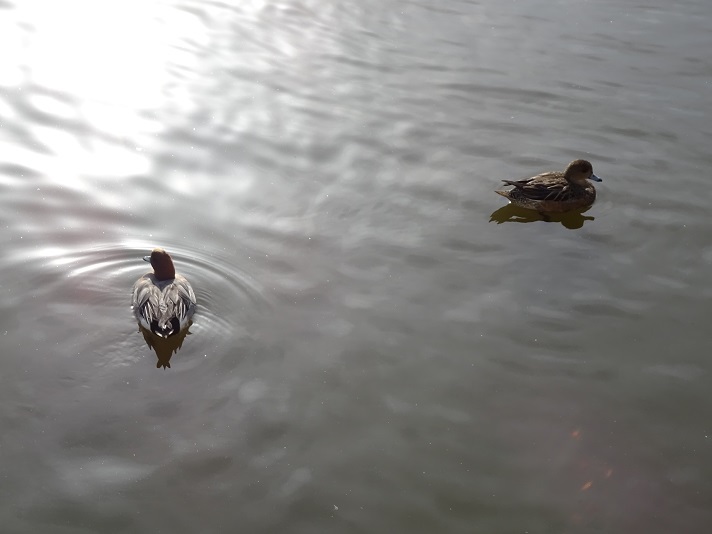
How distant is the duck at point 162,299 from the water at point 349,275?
0.16 m

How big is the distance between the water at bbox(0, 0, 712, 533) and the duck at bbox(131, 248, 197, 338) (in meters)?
0.16

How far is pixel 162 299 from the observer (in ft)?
21.0

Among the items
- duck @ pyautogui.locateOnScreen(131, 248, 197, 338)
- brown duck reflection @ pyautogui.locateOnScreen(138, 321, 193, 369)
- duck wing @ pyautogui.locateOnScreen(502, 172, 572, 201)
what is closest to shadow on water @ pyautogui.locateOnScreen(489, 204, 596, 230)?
duck wing @ pyautogui.locateOnScreen(502, 172, 572, 201)

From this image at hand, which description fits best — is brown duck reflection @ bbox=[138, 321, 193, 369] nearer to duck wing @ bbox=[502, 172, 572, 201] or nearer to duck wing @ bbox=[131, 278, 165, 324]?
duck wing @ bbox=[131, 278, 165, 324]

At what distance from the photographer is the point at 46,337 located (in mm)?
6324

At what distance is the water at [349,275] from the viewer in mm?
5395

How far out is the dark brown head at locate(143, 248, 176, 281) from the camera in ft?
22.2

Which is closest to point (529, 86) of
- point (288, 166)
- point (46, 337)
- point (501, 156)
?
point (501, 156)

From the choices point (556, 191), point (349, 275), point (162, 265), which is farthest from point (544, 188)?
point (162, 265)

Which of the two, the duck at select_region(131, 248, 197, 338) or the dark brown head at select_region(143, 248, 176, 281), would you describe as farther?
the dark brown head at select_region(143, 248, 176, 281)

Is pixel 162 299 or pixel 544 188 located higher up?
pixel 544 188

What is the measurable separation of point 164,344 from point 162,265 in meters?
0.72

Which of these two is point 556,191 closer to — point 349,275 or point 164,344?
point 349,275

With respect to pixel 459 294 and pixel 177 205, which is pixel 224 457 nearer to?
pixel 459 294
